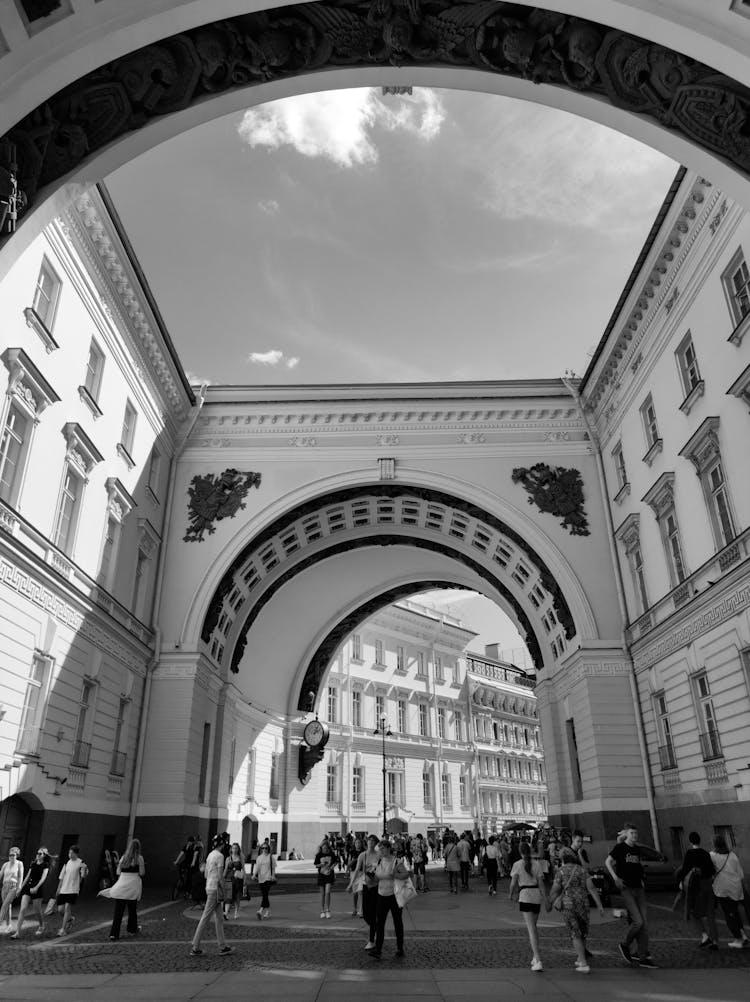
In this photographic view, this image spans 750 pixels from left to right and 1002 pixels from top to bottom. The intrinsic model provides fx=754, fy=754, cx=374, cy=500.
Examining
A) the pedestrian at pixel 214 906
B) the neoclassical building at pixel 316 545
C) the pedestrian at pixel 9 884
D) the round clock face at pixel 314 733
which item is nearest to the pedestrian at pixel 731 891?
the neoclassical building at pixel 316 545

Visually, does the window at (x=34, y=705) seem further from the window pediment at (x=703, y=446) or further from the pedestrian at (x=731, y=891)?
the window pediment at (x=703, y=446)

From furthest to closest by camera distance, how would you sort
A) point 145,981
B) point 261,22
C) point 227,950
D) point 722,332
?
point 722,332 < point 227,950 < point 145,981 < point 261,22

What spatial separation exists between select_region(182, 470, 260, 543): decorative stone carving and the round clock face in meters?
14.4

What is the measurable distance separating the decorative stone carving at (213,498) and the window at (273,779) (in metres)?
13.7

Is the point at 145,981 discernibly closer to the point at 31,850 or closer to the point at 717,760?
the point at 31,850

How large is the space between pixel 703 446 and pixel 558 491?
9.20m

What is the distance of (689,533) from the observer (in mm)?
19938

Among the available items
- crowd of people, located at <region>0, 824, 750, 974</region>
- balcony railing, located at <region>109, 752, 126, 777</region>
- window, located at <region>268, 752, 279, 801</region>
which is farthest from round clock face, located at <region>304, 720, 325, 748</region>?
crowd of people, located at <region>0, 824, 750, 974</region>

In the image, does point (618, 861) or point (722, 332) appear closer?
point (618, 861)

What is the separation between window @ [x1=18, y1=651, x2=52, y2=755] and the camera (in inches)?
659

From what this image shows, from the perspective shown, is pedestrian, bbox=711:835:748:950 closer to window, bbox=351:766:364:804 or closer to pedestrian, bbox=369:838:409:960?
pedestrian, bbox=369:838:409:960

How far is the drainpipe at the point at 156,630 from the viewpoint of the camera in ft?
76.9

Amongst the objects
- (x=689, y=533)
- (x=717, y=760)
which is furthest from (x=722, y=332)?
(x=717, y=760)

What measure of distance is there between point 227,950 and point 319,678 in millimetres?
28262
